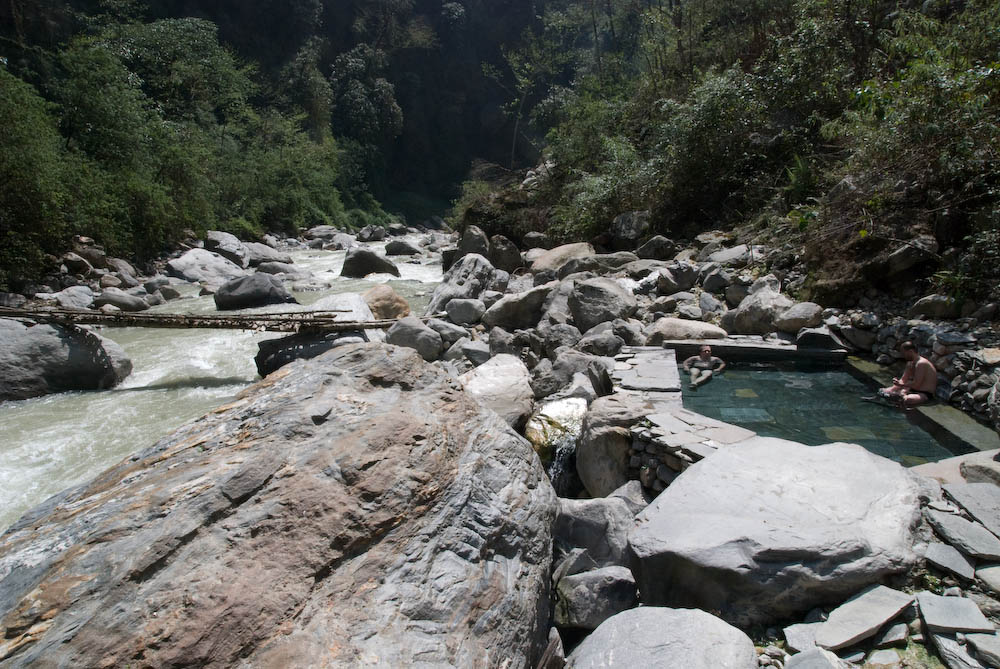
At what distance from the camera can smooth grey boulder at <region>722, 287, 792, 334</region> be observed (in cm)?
675

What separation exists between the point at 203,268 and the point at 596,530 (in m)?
13.6

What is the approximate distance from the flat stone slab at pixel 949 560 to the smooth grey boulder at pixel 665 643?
1.01m

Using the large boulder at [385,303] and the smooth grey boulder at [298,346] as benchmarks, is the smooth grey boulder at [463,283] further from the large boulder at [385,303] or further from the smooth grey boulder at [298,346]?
the smooth grey boulder at [298,346]

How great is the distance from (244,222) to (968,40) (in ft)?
64.5

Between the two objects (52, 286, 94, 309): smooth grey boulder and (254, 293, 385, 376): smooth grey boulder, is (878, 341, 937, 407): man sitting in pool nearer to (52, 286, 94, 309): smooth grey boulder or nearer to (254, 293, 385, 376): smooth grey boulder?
(254, 293, 385, 376): smooth grey boulder

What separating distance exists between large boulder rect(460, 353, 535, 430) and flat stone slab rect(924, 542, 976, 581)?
9.71 feet

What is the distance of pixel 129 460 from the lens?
7.73 ft

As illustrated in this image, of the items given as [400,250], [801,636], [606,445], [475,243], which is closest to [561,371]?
[606,445]

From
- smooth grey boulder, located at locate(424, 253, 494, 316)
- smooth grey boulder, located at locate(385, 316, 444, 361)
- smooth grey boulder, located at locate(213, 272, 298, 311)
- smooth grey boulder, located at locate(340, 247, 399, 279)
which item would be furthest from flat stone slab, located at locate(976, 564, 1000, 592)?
smooth grey boulder, located at locate(340, 247, 399, 279)

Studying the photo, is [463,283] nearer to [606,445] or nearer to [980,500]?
[606,445]

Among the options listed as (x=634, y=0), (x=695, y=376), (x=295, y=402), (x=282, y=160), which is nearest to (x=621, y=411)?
(x=695, y=376)

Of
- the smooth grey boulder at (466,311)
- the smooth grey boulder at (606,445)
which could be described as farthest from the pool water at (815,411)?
the smooth grey boulder at (466,311)

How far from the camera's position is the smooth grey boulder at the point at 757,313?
6746mm

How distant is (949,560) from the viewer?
90.7 inches
